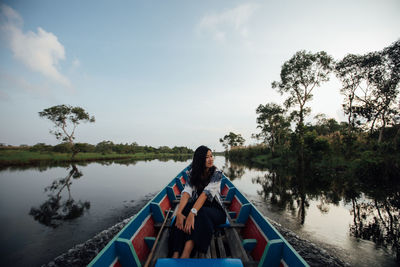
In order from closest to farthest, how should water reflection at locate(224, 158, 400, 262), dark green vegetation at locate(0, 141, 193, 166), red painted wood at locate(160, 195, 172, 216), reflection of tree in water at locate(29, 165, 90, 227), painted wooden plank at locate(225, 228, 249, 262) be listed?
painted wooden plank at locate(225, 228, 249, 262)
red painted wood at locate(160, 195, 172, 216)
water reflection at locate(224, 158, 400, 262)
reflection of tree in water at locate(29, 165, 90, 227)
dark green vegetation at locate(0, 141, 193, 166)

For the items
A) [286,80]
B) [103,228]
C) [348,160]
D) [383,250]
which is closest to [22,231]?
[103,228]

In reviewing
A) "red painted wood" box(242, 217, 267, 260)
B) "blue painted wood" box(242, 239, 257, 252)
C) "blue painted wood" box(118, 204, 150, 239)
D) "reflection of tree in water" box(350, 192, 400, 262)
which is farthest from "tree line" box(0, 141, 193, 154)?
"reflection of tree in water" box(350, 192, 400, 262)

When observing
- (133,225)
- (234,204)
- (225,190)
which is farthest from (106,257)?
(225,190)

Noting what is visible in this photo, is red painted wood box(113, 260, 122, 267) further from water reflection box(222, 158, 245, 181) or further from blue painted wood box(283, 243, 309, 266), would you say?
water reflection box(222, 158, 245, 181)

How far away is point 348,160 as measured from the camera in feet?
47.4

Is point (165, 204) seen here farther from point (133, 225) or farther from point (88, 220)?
point (88, 220)

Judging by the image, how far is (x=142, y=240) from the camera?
2.49 m

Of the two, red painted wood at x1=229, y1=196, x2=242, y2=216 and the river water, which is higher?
red painted wood at x1=229, y1=196, x2=242, y2=216

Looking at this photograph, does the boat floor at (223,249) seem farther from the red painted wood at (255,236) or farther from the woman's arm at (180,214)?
the woman's arm at (180,214)

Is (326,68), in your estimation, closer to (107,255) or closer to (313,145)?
→ (313,145)

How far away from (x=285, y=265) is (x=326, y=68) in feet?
81.6

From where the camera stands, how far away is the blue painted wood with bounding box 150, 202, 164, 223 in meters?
3.16

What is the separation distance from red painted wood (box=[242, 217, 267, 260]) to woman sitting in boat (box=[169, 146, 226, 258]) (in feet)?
2.24

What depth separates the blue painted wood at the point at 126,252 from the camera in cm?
179
